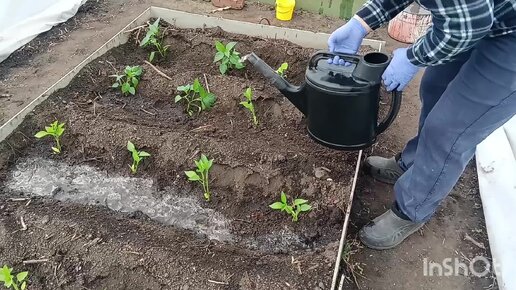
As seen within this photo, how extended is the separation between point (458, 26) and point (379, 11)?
66cm

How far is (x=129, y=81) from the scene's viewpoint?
317cm

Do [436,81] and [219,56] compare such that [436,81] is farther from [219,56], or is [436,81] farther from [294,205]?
[219,56]

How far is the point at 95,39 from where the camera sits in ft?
12.5

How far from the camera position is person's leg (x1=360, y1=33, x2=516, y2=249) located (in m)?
1.72

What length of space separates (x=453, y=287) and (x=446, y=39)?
47.5 inches

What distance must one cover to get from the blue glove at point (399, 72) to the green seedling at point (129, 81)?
1.82 metres

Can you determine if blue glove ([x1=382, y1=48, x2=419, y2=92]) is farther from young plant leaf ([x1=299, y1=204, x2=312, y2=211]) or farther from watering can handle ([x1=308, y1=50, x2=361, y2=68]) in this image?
young plant leaf ([x1=299, y1=204, x2=312, y2=211])

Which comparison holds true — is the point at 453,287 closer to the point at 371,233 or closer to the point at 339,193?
the point at 371,233

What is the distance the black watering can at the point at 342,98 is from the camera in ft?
6.38

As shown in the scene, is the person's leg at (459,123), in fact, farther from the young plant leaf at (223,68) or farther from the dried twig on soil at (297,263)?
the young plant leaf at (223,68)

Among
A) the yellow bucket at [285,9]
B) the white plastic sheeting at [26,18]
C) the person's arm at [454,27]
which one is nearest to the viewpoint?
the person's arm at [454,27]

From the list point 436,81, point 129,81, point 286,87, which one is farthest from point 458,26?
point 129,81

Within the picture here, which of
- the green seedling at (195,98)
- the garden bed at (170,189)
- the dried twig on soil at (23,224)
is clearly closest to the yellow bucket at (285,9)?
the garden bed at (170,189)

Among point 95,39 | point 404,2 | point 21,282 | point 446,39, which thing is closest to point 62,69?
point 95,39
